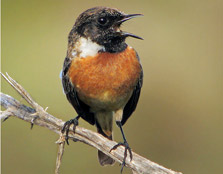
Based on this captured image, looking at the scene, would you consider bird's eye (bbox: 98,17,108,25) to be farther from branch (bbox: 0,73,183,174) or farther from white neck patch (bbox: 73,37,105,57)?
branch (bbox: 0,73,183,174)

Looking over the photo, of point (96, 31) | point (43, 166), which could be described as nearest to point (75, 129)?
point (96, 31)

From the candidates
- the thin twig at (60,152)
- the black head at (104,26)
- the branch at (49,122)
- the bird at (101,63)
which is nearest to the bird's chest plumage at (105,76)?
the bird at (101,63)

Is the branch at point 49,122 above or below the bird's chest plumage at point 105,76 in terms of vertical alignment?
below

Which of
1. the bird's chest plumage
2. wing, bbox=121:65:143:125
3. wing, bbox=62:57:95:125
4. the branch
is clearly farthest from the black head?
the branch

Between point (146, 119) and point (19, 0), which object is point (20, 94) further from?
point (19, 0)

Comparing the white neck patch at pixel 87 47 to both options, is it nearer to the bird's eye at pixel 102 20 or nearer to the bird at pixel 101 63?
the bird at pixel 101 63

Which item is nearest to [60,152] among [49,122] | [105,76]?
[49,122]

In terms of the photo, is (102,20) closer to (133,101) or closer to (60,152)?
(133,101)
